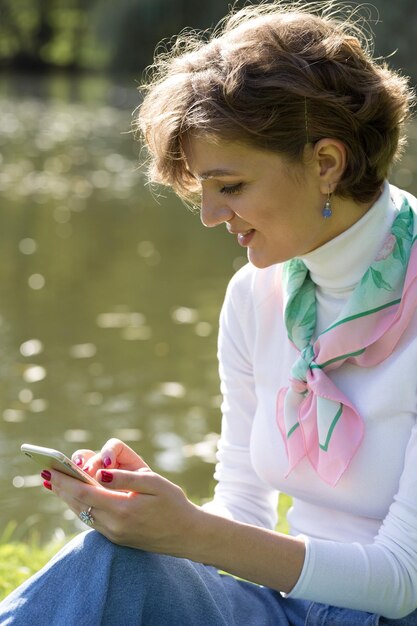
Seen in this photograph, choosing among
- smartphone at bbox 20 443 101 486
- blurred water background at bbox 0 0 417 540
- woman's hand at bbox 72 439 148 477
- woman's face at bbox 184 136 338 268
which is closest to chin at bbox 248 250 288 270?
woman's face at bbox 184 136 338 268

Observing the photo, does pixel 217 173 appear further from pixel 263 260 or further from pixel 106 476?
pixel 106 476

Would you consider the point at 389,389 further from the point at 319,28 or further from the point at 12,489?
the point at 12,489

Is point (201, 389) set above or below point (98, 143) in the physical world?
below

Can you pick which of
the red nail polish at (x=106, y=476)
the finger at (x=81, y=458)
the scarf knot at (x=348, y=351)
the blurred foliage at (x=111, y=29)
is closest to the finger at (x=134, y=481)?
the red nail polish at (x=106, y=476)

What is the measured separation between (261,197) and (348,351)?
1.07ft

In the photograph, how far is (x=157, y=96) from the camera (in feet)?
7.49

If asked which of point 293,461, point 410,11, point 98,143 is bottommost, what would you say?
point 293,461

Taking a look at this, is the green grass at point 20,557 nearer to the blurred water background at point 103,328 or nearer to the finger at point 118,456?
the blurred water background at point 103,328

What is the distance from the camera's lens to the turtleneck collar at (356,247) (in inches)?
87.6

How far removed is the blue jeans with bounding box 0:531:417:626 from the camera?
1927mm

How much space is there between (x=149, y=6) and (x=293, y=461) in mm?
28997

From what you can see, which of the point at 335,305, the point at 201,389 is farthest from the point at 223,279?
the point at 335,305

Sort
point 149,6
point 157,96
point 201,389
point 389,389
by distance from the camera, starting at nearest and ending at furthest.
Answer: point 389,389 < point 157,96 < point 201,389 < point 149,6

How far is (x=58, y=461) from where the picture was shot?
6.44 ft
